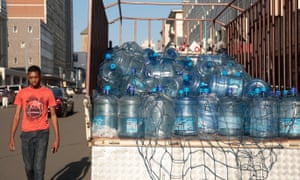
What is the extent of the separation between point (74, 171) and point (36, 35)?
107 meters

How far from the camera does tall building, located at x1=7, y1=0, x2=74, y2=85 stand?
11112 cm

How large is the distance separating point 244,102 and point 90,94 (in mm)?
1862

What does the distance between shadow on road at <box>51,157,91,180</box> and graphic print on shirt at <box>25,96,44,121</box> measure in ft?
7.90

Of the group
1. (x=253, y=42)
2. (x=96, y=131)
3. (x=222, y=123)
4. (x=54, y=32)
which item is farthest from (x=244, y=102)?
(x=54, y=32)

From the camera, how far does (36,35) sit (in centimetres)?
11125

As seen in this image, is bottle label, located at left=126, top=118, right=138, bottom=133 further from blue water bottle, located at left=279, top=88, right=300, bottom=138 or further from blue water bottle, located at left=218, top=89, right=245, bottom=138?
blue water bottle, located at left=279, top=88, right=300, bottom=138

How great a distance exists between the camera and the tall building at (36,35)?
111m

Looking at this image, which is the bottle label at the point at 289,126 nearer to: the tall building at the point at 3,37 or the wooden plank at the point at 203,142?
the wooden plank at the point at 203,142

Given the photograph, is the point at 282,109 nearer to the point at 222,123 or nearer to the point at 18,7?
the point at 222,123

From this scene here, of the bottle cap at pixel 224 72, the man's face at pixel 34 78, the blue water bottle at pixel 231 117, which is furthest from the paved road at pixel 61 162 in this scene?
the blue water bottle at pixel 231 117

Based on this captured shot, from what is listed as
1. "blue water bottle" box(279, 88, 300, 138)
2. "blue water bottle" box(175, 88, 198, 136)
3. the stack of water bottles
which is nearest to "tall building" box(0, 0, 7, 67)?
the stack of water bottles

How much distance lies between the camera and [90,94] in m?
5.35

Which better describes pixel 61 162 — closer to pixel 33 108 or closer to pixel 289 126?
pixel 33 108

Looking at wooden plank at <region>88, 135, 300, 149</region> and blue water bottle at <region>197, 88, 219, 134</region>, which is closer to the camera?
wooden plank at <region>88, 135, 300, 149</region>
